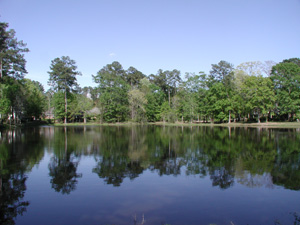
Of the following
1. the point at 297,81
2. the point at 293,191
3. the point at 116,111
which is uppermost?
the point at 297,81

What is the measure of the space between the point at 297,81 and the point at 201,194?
53.3 m

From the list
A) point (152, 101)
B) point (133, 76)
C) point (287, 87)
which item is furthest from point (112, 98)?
point (287, 87)

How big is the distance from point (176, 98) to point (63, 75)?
112ft

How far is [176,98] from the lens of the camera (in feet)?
250

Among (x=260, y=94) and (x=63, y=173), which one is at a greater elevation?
(x=260, y=94)

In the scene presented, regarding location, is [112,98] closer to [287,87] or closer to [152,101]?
[152,101]

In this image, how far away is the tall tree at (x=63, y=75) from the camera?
70750mm

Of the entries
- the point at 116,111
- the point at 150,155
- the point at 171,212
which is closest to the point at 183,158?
the point at 150,155

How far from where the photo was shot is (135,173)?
40.0 ft

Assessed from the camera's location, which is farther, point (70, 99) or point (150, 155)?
point (70, 99)

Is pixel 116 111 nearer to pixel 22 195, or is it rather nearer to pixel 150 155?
pixel 150 155

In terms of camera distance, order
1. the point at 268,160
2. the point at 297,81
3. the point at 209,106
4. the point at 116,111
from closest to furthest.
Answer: the point at 268,160, the point at 297,81, the point at 209,106, the point at 116,111

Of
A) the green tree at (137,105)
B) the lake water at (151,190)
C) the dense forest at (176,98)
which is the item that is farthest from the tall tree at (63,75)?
the lake water at (151,190)

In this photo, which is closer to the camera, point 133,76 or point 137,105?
point 137,105
